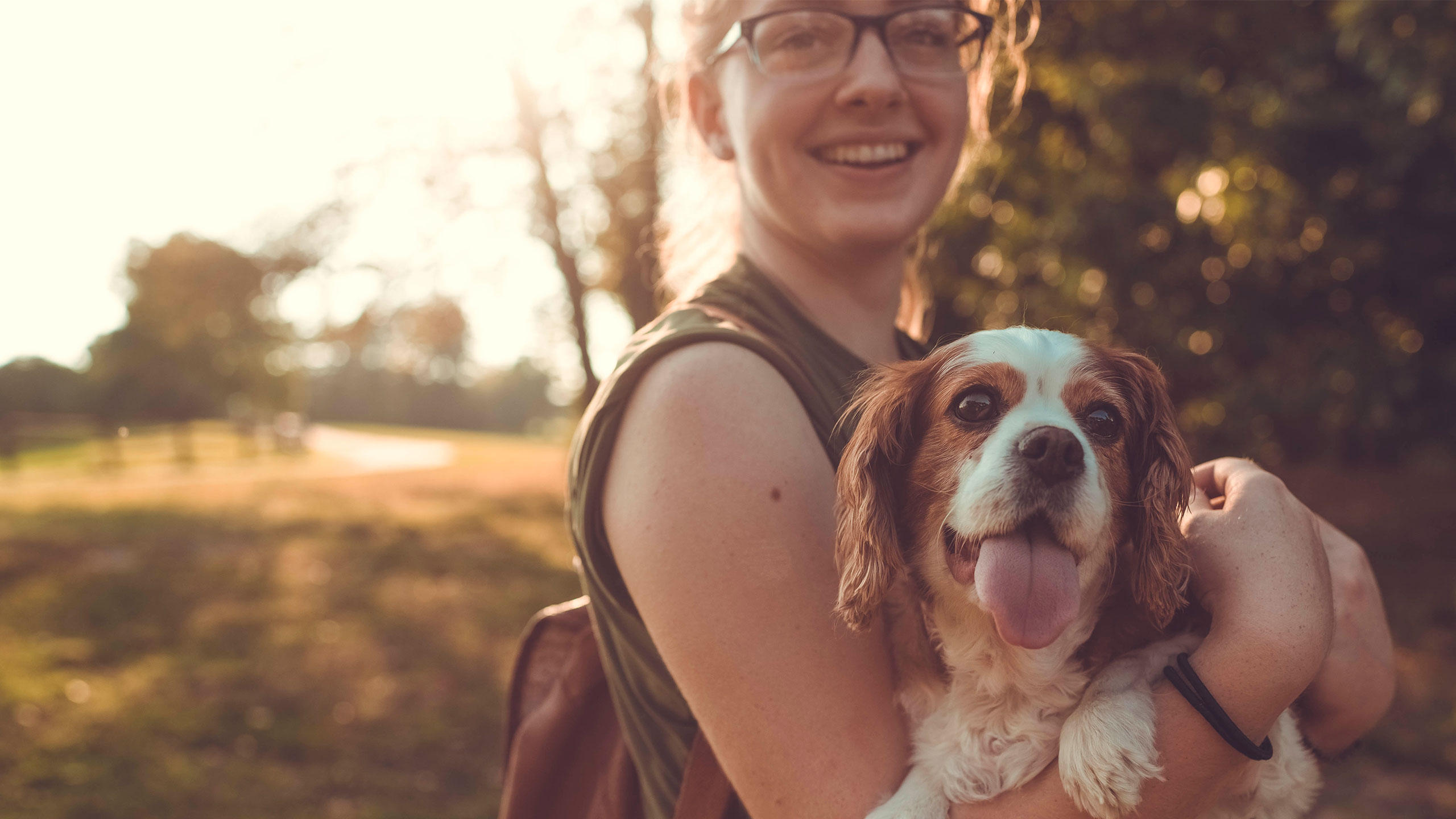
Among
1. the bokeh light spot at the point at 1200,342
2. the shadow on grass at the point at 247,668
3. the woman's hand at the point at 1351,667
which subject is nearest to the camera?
the woman's hand at the point at 1351,667

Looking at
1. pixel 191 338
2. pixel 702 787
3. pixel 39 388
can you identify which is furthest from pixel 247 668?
pixel 39 388

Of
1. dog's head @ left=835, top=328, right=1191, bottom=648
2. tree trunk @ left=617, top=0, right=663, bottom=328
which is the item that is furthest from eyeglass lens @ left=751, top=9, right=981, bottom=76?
tree trunk @ left=617, top=0, right=663, bottom=328

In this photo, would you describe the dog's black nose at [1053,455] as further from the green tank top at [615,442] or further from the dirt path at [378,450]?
the dirt path at [378,450]

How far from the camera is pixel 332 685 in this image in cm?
778

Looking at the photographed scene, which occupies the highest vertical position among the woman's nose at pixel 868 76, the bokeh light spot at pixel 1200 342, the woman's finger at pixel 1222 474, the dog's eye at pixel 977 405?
the woman's nose at pixel 868 76

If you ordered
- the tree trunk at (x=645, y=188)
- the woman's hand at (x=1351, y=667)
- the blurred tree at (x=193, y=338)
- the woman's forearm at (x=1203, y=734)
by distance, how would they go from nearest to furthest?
the woman's forearm at (x=1203, y=734) → the woman's hand at (x=1351, y=667) → the tree trunk at (x=645, y=188) → the blurred tree at (x=193, y=338)

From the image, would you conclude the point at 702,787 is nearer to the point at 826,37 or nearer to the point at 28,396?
the point at 826,37

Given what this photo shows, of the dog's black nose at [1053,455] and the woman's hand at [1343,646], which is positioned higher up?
the dog's black nose at [1053,455]

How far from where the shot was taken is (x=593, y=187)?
14367 millimetres

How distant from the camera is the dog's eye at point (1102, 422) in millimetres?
1932

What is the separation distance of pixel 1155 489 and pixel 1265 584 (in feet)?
1.17

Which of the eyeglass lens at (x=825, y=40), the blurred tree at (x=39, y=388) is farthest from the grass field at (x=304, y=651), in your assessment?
the blurred tree at (x=39, y=388)

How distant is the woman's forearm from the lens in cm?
145

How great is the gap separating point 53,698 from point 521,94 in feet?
29.2
